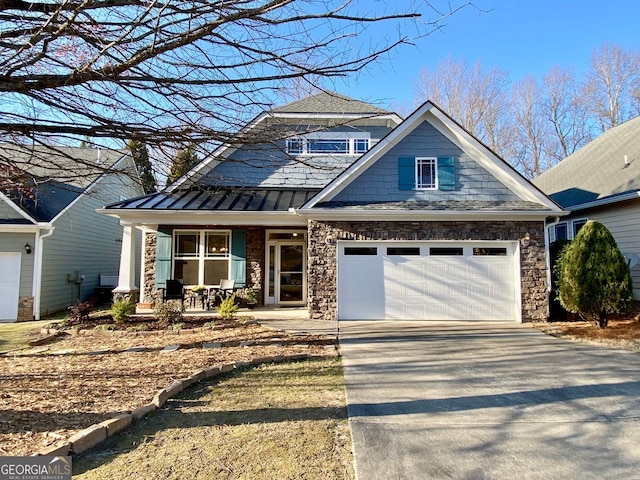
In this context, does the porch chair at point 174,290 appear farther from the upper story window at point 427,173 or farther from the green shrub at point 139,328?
the upper story window at point 427,173

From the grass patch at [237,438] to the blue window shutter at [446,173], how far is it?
285 inches

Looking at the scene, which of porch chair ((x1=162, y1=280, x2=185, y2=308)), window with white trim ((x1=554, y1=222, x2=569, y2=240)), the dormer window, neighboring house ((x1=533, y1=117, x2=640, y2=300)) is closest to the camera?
neighboring house ((x1=533, y1=117, x2=640, y2=300))

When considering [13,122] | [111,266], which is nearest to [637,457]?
[13,122]

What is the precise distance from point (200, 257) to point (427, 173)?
24.6ft

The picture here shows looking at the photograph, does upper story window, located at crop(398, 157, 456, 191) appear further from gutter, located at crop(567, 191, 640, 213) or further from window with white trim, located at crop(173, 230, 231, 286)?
window with white trim, located at crop(173, 230, 231, 286)

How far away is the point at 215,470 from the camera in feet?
9.75

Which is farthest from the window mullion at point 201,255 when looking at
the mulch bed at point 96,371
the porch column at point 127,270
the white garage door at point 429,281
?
the white garage door at point 429,281

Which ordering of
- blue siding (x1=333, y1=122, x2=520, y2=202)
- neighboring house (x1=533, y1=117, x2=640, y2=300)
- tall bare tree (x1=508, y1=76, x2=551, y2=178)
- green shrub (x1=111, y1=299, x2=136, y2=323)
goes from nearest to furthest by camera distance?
green shrub (x1=111, y1=299, x2=136, y2=323), blue siding (x1=333, y1=122, x2=520, y2=202), neighboring house (x1=533, y1=117, x2=640, y2=300), tall bare tree (x1=508, y1=76, x2=551, y2=178)

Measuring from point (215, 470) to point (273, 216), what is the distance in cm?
844

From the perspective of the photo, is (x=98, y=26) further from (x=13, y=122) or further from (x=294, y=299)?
(x=294, y=299)

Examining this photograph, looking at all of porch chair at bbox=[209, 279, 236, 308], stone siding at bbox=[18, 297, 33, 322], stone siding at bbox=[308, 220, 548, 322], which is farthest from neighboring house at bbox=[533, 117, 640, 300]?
stone siding at bbox=[18, 297, 33, 322]

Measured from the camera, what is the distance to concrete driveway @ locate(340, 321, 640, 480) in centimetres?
308

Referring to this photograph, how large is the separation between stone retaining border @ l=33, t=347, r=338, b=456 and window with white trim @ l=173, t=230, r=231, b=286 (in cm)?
675

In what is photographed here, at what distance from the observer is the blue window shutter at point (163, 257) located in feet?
39.5
